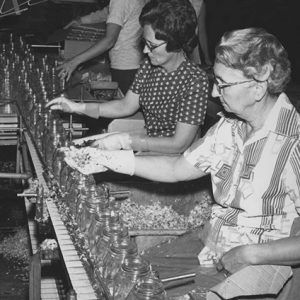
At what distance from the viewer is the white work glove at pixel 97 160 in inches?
98.6

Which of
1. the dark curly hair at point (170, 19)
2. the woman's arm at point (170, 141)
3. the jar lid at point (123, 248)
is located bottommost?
the woman's arm at point (170, 141)

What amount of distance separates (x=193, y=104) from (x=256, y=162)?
120 cm

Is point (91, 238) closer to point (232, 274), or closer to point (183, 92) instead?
point (232, 274)

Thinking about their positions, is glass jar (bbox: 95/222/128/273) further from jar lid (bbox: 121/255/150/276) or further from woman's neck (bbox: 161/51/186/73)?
woman's neck (bbox: 161/51/186/73)

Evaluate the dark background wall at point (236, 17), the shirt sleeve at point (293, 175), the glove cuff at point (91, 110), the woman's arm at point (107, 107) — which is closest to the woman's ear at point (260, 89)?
the shirt sleeve at point (293, 175)

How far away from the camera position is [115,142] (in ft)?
10.4

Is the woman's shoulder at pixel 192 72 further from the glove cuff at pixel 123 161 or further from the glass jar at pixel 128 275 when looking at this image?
the glass jar at pixel 128 275

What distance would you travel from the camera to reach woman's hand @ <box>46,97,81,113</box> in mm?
3596

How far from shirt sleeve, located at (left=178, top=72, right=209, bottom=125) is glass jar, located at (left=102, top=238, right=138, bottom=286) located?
5.55 ft

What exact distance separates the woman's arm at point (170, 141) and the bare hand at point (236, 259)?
134 centimetres

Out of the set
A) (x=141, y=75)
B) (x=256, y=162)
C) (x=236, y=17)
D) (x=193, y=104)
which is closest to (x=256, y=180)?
(x=256, y=162)

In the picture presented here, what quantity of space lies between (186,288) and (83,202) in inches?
25.3

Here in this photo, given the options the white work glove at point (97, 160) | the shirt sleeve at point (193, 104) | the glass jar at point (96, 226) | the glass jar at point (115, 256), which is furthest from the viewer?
the shirt sleeve at point (193, 104)

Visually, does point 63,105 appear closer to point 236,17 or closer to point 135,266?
point 135,266
